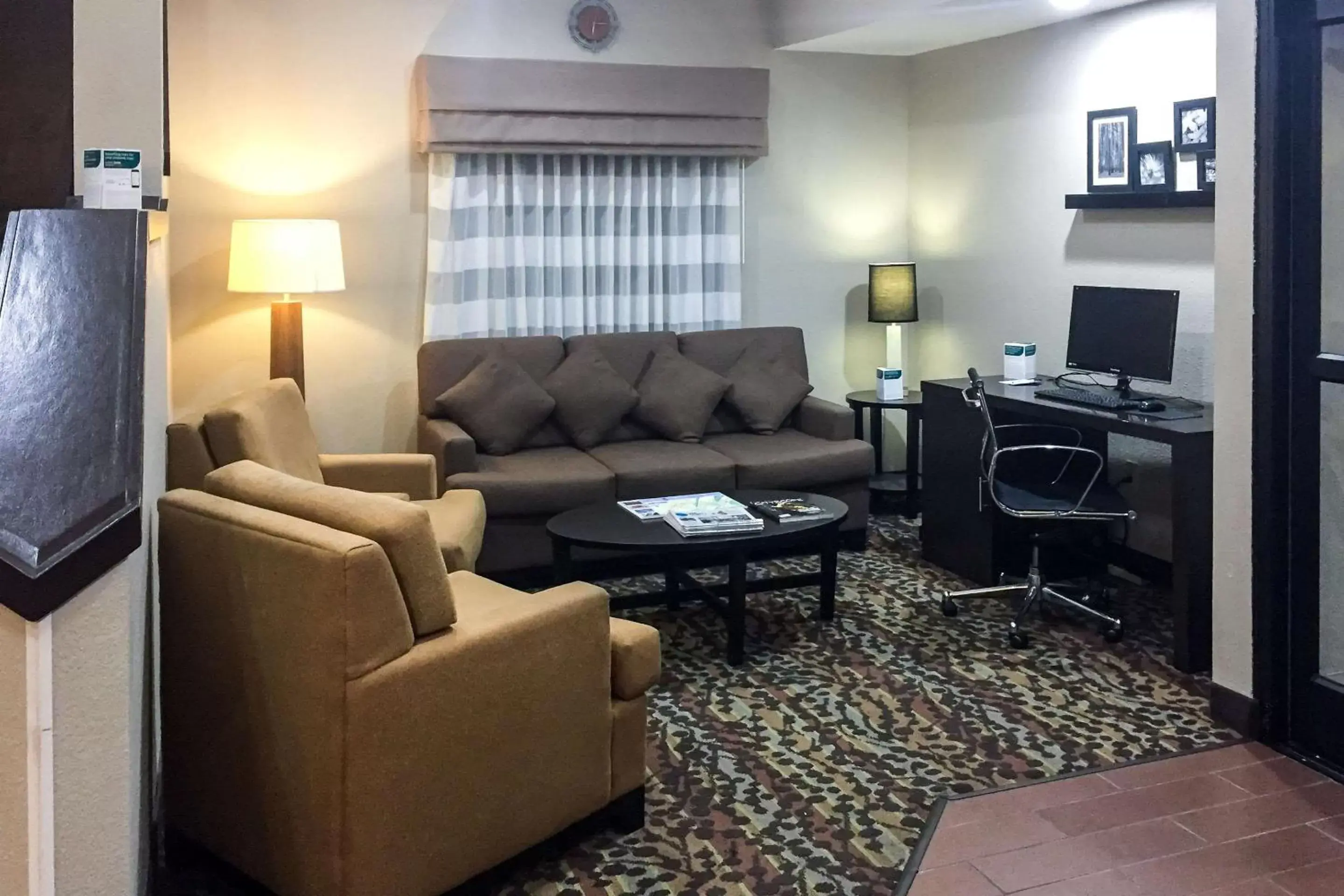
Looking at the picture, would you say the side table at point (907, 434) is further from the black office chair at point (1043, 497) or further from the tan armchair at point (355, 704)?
the tan armchair at point (355, 704)

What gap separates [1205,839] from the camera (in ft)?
9.77

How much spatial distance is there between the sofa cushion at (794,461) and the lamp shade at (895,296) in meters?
0.93

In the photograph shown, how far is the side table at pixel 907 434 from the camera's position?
20.0ft

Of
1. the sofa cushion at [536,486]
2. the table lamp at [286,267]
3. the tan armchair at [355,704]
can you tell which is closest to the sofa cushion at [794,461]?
the sofa cushion at [536,486]

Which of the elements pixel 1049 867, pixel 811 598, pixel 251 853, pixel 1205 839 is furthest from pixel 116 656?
pixel 811 598

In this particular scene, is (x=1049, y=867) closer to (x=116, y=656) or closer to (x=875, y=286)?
(x=116, y=656)

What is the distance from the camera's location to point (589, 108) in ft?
19.1

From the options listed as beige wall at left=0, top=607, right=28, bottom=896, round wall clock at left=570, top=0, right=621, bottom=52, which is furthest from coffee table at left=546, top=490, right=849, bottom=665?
beige wall at left=0, top=607, right=28, bottom=896

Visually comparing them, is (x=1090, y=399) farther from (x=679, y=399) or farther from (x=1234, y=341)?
(x=679, y=399)

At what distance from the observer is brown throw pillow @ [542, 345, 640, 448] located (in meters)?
5.54

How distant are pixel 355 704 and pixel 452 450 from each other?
264 centimetres

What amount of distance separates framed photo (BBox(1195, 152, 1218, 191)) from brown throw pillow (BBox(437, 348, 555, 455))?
2.70m

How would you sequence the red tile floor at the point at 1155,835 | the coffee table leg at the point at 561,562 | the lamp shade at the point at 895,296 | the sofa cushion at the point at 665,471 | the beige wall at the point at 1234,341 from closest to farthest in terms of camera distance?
the red tile floor at the point at 1155,835
the beige wall at the point at 1234,341
the coffee table leg at the point at 561,562
the sofa cushion at the point at 665,471
the lamp shade at the point at 895,296

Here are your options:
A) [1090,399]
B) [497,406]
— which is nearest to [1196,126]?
[1090,399]
